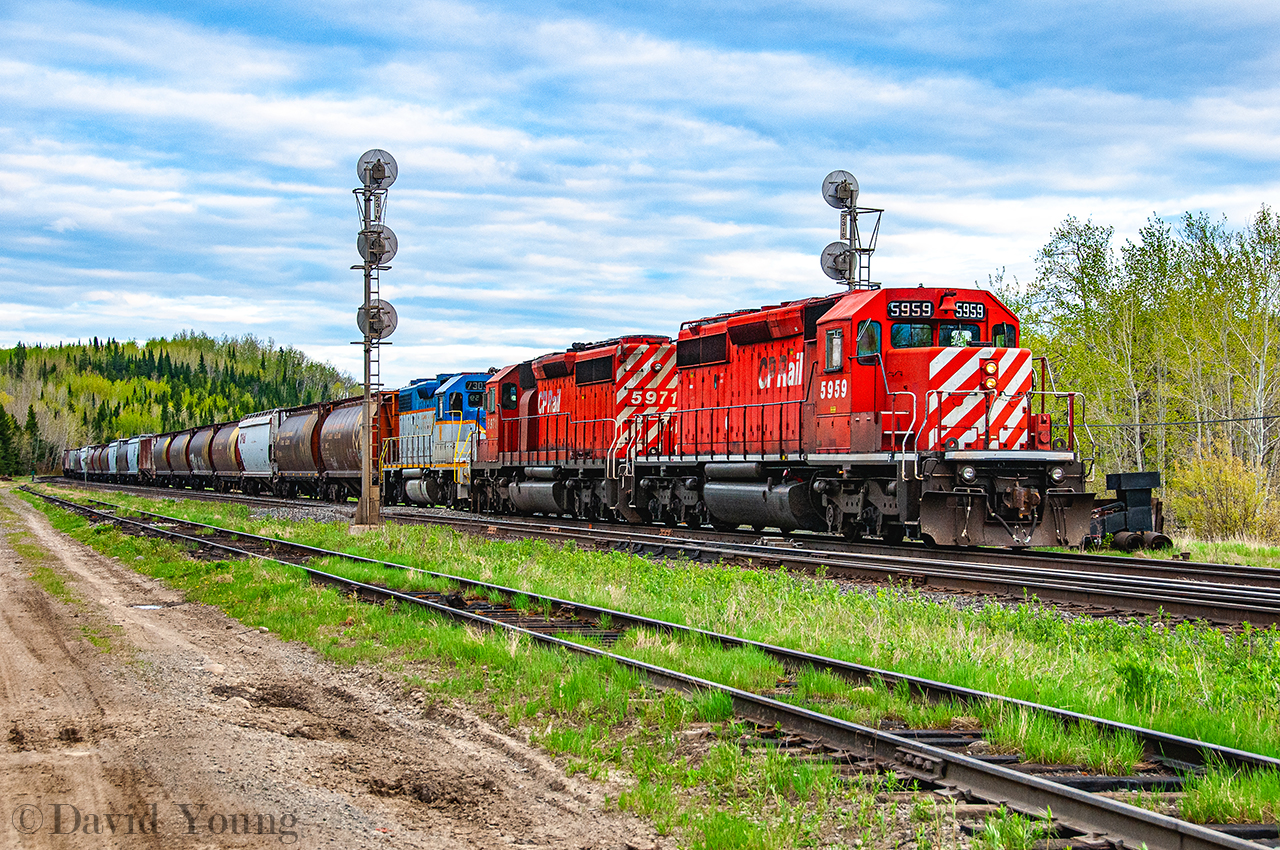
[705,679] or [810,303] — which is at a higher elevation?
[810,303]

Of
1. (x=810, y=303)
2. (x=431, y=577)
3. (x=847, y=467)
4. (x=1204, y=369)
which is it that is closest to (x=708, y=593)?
(x=431, y=577)

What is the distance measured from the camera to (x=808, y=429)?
17.8m

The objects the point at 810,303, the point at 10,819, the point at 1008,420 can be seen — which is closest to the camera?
the point at 10,819

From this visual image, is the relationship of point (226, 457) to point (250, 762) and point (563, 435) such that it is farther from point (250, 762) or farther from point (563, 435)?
point (250, 762)

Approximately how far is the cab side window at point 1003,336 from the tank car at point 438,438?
17.3m

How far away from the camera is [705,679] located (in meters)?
7.29

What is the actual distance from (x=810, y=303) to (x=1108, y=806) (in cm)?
1438

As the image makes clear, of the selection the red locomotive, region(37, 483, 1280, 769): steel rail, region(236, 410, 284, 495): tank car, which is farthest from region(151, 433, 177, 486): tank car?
region(37, 483, 1280, 769): steel rail

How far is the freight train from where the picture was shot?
15.2 meters

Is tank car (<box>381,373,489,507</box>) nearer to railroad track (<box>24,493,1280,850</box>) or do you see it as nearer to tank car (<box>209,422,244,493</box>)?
tank car (<box>209,422,244,493</box>)

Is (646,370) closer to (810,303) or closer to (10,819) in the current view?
(810,303)

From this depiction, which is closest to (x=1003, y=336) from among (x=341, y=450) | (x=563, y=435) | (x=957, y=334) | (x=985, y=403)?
(x=957, y=334)

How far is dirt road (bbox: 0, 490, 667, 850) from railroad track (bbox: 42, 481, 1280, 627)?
6527 mm

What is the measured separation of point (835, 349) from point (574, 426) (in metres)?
10.2
